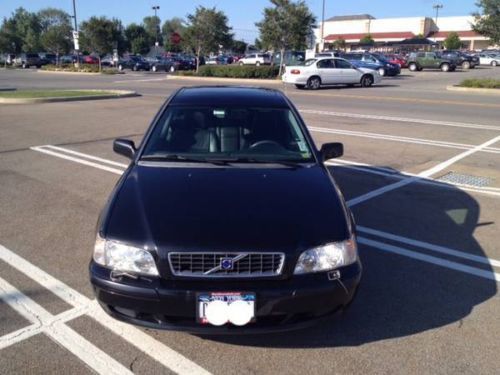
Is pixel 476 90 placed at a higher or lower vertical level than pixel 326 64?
lower

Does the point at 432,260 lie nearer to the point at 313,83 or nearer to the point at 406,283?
the point at 406,283

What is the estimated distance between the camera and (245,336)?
325cm

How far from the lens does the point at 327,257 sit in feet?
9.96

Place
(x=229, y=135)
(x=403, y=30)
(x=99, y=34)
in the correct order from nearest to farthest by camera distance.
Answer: (x=229, y=135)
(x=99, y=34)
(x=403, y=30)

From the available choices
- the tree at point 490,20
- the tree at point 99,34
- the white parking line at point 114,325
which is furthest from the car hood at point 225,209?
the tree at point 99,34

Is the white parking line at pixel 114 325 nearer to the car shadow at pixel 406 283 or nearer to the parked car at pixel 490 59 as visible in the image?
the car shadow at pixel 406 283

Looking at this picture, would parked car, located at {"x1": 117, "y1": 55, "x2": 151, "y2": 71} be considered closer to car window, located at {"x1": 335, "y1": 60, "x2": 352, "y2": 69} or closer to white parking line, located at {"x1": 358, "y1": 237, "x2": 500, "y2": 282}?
car window, located at {"x1": 335, "y1": 60, "x2": 352, "y2": 69}

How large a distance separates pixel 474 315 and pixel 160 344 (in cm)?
230

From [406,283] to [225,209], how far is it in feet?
6.03

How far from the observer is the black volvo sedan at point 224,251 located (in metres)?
2.85

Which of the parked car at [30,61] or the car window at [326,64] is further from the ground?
the parked car at [30,61]

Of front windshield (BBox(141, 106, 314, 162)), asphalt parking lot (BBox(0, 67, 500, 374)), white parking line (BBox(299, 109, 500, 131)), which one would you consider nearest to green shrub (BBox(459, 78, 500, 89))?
white parking line (BBox(299, 109, 500, 131))

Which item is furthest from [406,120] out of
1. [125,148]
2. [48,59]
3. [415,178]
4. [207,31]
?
[48,59]

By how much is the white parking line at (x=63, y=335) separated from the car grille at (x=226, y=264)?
2.35 ft
